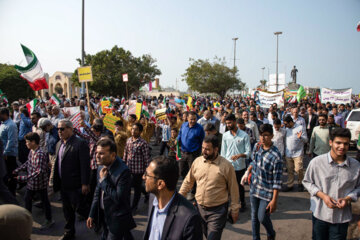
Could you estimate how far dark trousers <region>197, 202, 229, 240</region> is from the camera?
2989 millimetres

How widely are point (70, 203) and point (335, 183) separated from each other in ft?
11.8

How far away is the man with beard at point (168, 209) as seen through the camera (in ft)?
5.95

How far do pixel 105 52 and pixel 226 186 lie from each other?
29.7 metres

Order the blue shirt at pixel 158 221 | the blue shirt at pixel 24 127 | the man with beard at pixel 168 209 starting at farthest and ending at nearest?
the blue shirt at pixel 24 127 < the blue shirt at pixel 158 221 < the man with beard at pixel 168 209

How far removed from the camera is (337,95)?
46.1 feet

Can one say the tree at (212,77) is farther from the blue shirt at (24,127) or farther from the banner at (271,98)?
the blue shirt at (24,127)

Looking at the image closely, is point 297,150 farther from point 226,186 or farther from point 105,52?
point 105,52

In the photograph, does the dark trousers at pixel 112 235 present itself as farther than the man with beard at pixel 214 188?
No

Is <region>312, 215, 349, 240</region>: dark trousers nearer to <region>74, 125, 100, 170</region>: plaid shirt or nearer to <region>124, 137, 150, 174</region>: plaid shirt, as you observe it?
<region>124, 137, 150, 174</region>: plaid shirt

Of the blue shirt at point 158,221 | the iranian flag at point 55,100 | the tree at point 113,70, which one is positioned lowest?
the blue shirt at point 158,221

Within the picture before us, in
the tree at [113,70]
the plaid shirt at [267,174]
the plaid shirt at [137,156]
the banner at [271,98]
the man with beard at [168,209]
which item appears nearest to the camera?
the man with beard at [168,209]

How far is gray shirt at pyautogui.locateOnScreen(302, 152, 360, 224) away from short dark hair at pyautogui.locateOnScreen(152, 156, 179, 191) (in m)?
1.79

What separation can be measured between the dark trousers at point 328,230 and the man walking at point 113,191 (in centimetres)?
213

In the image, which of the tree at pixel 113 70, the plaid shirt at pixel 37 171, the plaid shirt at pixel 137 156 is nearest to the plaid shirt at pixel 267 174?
the plaid shirt at pixel 137 156
